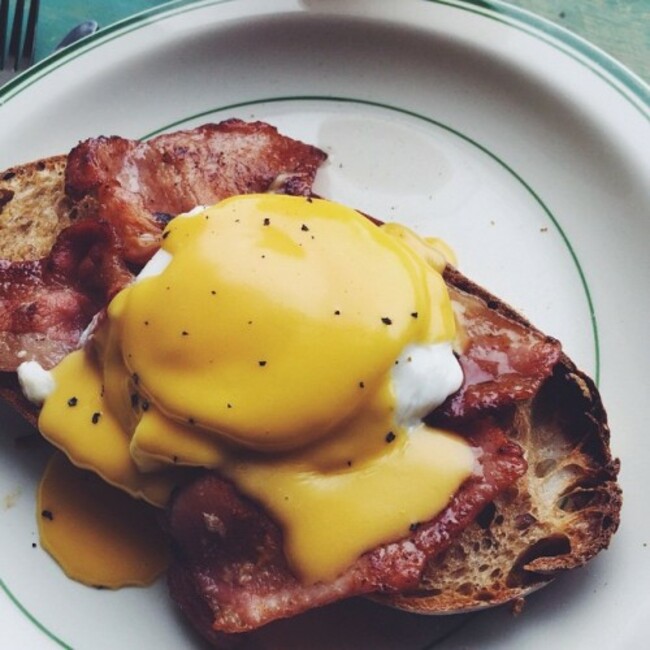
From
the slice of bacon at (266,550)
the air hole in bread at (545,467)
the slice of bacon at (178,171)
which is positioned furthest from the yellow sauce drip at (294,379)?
the slice of bacon at (178,171)

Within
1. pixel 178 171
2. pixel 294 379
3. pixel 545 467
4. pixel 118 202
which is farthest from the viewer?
pixel 178 171

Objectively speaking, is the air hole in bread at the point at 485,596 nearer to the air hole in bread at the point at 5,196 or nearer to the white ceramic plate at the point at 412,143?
the white ceramic plate at the point at 412,143

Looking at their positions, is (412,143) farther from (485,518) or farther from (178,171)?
(485,518)

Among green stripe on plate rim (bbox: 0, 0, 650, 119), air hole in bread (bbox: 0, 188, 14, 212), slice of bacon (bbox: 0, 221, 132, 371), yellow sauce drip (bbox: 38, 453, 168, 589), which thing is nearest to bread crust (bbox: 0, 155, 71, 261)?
air hole in bread (bbox: 0, 188, 14, 212)

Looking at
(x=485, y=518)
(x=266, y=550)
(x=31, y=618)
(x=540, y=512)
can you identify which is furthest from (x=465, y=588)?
(x=31, y=618)

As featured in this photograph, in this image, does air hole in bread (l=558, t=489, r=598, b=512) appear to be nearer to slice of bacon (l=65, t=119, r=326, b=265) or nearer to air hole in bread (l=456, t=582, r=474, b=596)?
air hole in bread (l=456, t=582, r=474, b=596)

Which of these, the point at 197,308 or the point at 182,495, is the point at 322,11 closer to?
the point at 197,308
